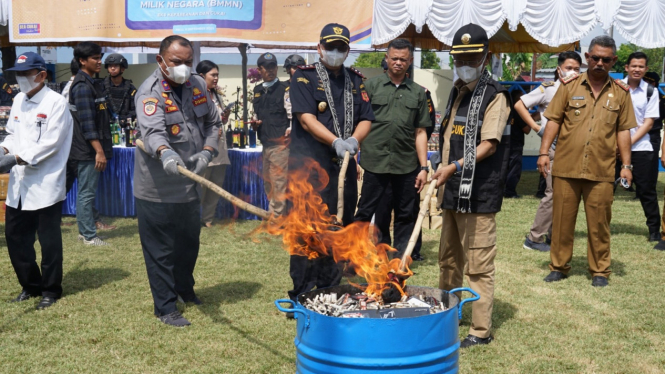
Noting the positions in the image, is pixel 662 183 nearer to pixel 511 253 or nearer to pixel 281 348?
pixel 511 253

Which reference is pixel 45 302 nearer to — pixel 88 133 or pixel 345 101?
pixel 88 133

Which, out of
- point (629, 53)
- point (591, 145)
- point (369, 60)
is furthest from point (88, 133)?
point (629, 53)

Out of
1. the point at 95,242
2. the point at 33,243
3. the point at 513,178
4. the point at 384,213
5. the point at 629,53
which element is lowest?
the point at 95,242

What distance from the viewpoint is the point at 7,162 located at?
4852 mm

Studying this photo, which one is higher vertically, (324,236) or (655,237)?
(324,236)

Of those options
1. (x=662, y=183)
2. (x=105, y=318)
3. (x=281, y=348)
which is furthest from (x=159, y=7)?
(x=662, y=183)

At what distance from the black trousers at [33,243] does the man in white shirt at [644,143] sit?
6.22 meters

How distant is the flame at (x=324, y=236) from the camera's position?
333 cm

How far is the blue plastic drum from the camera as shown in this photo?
2.62 m

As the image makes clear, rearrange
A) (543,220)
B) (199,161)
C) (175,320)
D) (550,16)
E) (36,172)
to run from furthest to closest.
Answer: (550,16), (543,220), (36,172), (175,320), (199,161)

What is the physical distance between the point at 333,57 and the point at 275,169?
4.19 m

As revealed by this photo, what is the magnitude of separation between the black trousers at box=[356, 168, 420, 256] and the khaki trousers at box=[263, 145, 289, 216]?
2377 millimetres

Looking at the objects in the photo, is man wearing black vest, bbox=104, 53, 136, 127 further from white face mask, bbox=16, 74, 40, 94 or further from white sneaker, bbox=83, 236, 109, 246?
white face mask, bbox=16, 74, 40, 94

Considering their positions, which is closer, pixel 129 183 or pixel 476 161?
pixel 476 161
